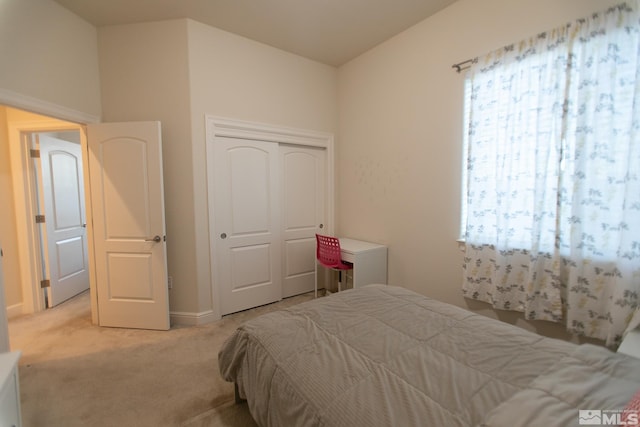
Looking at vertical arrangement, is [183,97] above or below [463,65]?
below

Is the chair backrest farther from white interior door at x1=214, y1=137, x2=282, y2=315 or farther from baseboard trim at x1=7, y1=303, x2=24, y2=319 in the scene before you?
baseboard trim at x1=7, y1=303, x2=24, y2=319

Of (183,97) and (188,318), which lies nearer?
(183,97)

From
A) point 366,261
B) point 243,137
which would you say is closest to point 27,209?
point 243,137

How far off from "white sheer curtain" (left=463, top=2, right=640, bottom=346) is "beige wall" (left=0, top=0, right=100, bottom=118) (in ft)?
11.1

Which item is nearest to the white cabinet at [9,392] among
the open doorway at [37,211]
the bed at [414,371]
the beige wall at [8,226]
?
the bed at [414,371]

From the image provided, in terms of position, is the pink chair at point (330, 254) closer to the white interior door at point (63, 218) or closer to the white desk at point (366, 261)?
the white desk at point (366, 261)

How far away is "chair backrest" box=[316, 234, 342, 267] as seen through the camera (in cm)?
292

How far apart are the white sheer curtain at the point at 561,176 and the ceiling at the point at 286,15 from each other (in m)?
0.97

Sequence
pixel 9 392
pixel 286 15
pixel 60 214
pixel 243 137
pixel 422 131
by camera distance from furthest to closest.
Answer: pixel 60 214
pixel 243 137
pixel 422 131
pixel 286 15
pixel 9 392

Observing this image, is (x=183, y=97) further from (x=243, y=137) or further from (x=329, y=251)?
(x=329, y=251)

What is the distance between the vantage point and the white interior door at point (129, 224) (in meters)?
2.54

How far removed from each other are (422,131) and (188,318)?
2.95 meters

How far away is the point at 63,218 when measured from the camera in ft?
10.8

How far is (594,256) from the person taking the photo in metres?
1.67
